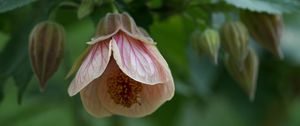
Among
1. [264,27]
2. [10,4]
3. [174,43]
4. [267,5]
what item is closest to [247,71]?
[264,27]

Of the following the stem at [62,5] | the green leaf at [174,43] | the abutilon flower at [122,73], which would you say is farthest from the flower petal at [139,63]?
the green leaf at [174,43]

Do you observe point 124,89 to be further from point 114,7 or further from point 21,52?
point 21,52

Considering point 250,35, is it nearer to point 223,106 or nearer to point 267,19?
point 267,19

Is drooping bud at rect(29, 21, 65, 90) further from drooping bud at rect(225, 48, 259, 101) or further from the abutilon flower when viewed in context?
drooping bud at rect(225, 48, 259, 101)

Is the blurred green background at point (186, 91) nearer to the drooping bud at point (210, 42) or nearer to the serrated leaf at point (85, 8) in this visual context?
the drooping bud at point (210, 42)

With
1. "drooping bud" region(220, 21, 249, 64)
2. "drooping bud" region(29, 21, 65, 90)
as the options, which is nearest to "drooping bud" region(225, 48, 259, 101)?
"drooping bud" region(220, 21, 249, 64)
